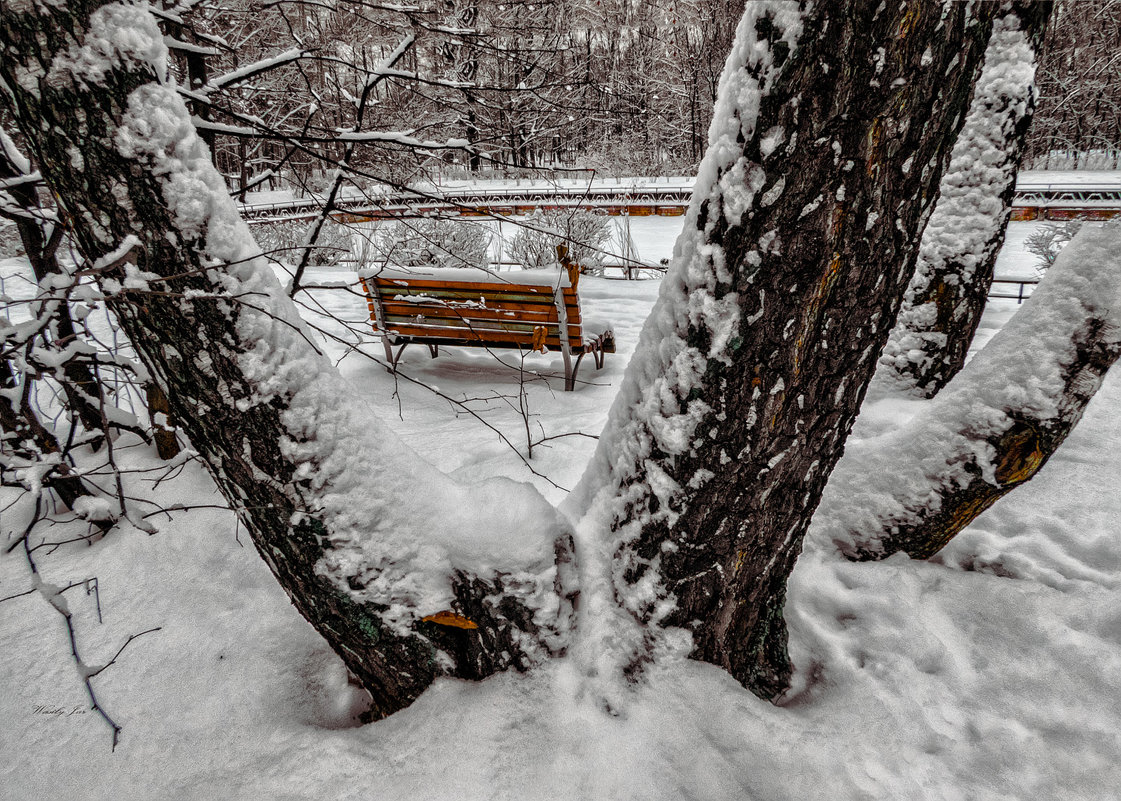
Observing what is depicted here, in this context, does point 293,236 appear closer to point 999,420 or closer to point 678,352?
point 678,352

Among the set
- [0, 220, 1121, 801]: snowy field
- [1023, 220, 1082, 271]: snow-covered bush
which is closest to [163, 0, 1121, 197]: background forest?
[1023, 220, 1082, 271]: snow-covered bush

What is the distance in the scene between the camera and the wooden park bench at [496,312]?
392 cm

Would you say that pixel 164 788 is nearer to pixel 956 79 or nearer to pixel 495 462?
pixel 495 462

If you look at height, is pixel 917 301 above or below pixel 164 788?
above

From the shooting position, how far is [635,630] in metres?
1.58

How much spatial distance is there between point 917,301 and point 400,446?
270 centimetres

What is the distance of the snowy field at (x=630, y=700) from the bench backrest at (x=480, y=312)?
7.01ft

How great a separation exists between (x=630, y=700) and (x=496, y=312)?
2.93 m

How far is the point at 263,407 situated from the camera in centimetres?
127

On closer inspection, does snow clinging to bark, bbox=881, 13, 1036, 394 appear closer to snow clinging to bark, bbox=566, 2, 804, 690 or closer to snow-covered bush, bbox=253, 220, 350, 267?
snow clinging to bark, bbox=566, 2, 804, 690

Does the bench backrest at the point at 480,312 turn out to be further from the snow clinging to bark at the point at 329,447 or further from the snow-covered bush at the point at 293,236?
the snow-covered bush at the point at 293,236

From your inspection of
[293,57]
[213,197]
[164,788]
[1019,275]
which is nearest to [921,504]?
[213,197]

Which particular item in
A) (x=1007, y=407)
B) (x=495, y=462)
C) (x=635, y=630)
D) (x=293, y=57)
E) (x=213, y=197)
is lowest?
(x=495, y=462)

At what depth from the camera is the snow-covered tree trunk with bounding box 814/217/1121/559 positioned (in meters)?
1.70
